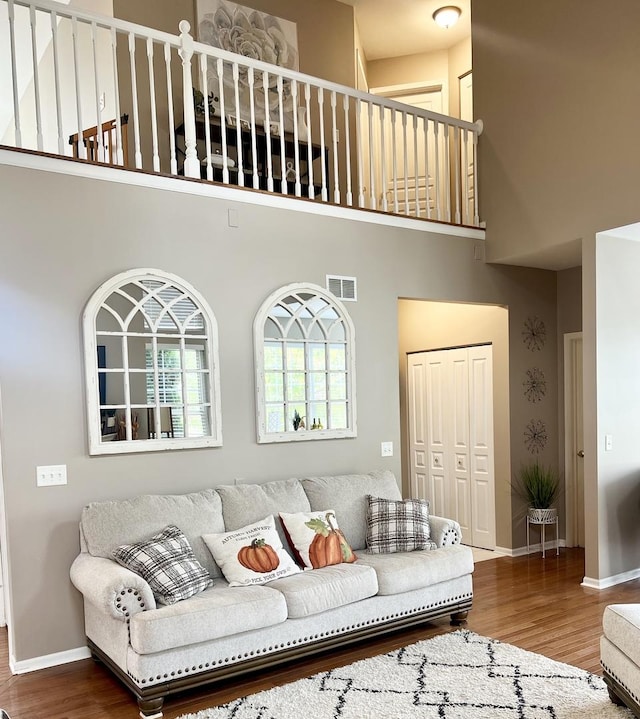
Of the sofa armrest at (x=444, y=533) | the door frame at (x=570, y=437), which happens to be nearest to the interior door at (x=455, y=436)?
the door frame at (x=570, y=437)

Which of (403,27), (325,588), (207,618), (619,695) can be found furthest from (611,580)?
(403,27)

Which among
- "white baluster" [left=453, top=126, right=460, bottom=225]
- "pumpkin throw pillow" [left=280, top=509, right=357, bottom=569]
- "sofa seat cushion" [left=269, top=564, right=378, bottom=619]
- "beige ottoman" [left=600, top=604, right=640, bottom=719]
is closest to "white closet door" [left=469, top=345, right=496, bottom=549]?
"white baluster" [left=453, top=126, right=460, bottom=225]

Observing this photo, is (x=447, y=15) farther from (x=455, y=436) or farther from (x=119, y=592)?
(x=119, y=592)

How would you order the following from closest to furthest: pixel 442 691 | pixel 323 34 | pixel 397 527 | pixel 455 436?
pixel 442 691 → pixel 397 527 → pixel 455 436 → pixel 323 34

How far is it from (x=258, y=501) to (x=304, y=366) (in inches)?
41.4

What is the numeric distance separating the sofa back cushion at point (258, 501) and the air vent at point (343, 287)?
1.40m

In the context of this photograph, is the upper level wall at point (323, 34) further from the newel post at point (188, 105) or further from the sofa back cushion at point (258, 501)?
the sofa back cushion at point (258, 501)

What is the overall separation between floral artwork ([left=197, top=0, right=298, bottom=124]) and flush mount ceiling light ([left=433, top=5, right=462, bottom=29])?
1447mm

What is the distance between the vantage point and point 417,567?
376 centimetres

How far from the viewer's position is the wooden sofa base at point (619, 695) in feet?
8.88

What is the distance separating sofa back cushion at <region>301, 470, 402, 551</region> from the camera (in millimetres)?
4191

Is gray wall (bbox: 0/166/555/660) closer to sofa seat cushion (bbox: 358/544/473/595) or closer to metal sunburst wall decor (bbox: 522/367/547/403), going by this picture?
sofa seat cushion (bbox: 358/544/473/595)

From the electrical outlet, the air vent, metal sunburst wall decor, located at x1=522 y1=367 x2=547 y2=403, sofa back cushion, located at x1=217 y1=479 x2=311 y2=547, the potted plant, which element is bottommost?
the potted plant

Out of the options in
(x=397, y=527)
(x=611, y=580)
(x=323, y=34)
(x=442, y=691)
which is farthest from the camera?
(x=323, y=34)
